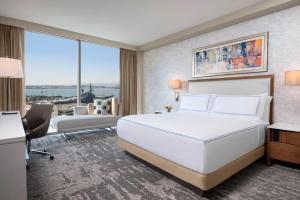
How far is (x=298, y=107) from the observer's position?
2.92 m

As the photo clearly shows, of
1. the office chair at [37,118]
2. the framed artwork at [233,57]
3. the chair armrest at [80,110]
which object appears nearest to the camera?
the office chair at [37,118]

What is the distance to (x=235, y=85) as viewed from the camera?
366cm

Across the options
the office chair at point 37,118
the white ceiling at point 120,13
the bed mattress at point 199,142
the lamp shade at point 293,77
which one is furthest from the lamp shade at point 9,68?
the lamp shade at point 293,77

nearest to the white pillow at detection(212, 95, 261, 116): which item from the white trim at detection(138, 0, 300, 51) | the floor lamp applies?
the white trim at detection(138, 0, 300, 51)

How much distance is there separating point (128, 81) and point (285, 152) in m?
4.67

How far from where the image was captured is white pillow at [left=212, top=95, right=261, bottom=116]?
2.98 metres

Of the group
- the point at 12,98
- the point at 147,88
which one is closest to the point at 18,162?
the point at 12,98

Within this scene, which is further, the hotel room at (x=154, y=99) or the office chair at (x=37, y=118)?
the office chair at (x=37, y=118)

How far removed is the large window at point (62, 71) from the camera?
A: 476cm

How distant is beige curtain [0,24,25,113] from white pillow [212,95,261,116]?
4.35 m

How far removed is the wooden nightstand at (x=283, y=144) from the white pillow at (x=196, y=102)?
4.10ft

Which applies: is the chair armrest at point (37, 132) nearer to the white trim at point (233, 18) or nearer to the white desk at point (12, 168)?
the white desk at point (12, 168)

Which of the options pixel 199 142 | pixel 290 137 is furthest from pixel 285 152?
pixel 199 142

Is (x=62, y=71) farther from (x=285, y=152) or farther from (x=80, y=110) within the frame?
(x=285, y=152)
